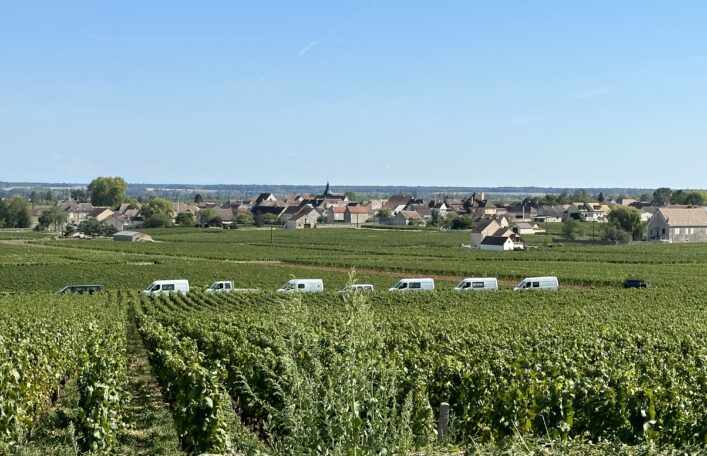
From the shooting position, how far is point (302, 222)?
16088cm

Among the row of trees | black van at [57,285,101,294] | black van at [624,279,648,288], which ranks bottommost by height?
black van at [57,285,101,294]

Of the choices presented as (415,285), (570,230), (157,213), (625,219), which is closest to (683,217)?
(625,219)

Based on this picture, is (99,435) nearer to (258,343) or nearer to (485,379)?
(485,379)

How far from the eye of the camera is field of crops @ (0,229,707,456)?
8.52m

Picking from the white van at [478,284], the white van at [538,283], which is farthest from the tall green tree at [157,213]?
the white van at [538,283]

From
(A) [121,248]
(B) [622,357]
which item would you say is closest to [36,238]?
(A) [121,248]

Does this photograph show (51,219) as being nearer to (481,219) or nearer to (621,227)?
(481,219)

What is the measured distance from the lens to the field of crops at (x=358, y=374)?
8523 millimetres

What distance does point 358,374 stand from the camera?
8328mm

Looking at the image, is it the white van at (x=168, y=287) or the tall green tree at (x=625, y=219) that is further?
the tall green tree at (x=625, y=219)

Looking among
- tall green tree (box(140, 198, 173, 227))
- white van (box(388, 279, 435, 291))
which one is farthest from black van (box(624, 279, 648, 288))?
tall green tree (box(140, 198, 173, 227))

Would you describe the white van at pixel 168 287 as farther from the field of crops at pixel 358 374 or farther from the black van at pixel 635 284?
the black van at pixel 635 284

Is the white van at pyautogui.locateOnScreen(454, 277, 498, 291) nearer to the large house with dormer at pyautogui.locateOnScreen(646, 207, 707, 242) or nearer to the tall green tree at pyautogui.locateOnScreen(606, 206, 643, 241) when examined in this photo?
the tall green tree at pyautogui.locateOnScreen(606, 206, 643, 241)

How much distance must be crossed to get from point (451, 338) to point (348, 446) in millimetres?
18774
